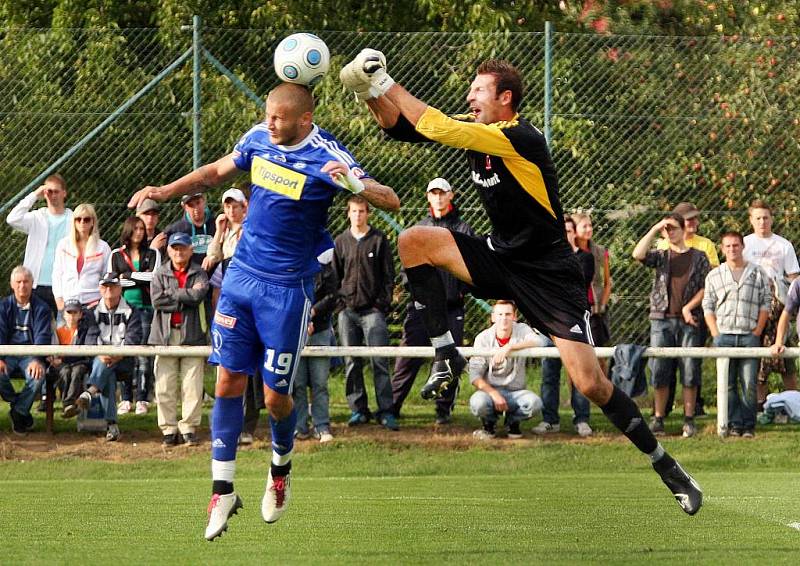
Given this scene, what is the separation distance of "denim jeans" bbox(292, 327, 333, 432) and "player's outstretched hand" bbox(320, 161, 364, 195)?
581cm

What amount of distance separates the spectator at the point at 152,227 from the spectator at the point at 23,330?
1221 millimetres

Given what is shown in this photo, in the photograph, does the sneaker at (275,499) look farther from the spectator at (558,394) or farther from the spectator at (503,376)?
the spectator at (558,394)

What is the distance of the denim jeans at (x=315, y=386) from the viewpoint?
43.6 ft

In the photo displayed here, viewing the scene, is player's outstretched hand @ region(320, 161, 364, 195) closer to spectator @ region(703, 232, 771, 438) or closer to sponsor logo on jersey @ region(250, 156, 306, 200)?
sponsor logo on jersey @ region(250, 156, 306, 200)

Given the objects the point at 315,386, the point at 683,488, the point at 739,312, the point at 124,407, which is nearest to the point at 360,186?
the point at 683,488

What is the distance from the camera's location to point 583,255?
1374 centimetres

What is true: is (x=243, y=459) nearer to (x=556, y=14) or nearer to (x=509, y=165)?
(x=509, y=165)

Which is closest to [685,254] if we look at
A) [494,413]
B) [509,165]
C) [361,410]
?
[494,413]

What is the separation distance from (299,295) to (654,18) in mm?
11807

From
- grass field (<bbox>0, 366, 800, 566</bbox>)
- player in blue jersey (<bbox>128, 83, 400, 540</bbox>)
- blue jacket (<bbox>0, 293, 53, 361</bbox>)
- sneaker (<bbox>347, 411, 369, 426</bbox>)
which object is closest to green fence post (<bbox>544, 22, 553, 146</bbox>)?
grass field (<bbox>0, 366, 800, 566</bbox>)

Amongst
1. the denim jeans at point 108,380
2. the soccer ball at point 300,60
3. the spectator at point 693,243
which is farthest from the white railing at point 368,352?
the soccer ball at point 300,60

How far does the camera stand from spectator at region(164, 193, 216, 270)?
13667 millimetres

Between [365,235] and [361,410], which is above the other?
[365,235]

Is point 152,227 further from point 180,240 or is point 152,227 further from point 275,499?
point 275,499
